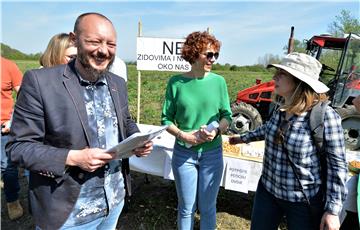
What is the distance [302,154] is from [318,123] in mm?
190

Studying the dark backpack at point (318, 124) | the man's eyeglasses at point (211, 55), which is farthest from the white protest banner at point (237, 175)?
the dark backpack at point (318, 124)

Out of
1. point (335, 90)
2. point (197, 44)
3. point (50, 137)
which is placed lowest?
point (335, 90)

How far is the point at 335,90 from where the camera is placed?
5582 millimetres

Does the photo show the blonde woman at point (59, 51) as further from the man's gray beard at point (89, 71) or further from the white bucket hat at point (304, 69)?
the white bucket hat at point (304, 69)

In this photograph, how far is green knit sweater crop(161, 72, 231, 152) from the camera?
86.2 inches

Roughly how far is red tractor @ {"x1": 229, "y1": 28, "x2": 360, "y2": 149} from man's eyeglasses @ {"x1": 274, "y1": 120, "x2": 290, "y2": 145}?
4.21 meters

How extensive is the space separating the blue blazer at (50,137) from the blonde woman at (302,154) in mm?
1028

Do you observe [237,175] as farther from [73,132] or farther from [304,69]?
[73,132]

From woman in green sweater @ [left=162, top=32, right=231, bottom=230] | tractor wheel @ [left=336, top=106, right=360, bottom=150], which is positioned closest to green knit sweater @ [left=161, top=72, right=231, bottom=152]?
woman in green sweater @ [left=162, top=32, right=231, bottom=230]

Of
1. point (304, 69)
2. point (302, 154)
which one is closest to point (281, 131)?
point (302, 154)

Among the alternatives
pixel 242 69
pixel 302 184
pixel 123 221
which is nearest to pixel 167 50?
pixel 123 221

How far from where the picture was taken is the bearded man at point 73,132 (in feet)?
4.09

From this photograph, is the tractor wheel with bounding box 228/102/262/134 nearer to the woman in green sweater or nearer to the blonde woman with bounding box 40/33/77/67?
the woman in green sweater

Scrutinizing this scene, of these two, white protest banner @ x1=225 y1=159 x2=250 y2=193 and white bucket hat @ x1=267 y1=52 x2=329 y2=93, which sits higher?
white bucket hat @ x1=267 y1=52 x2=329 y2=93
